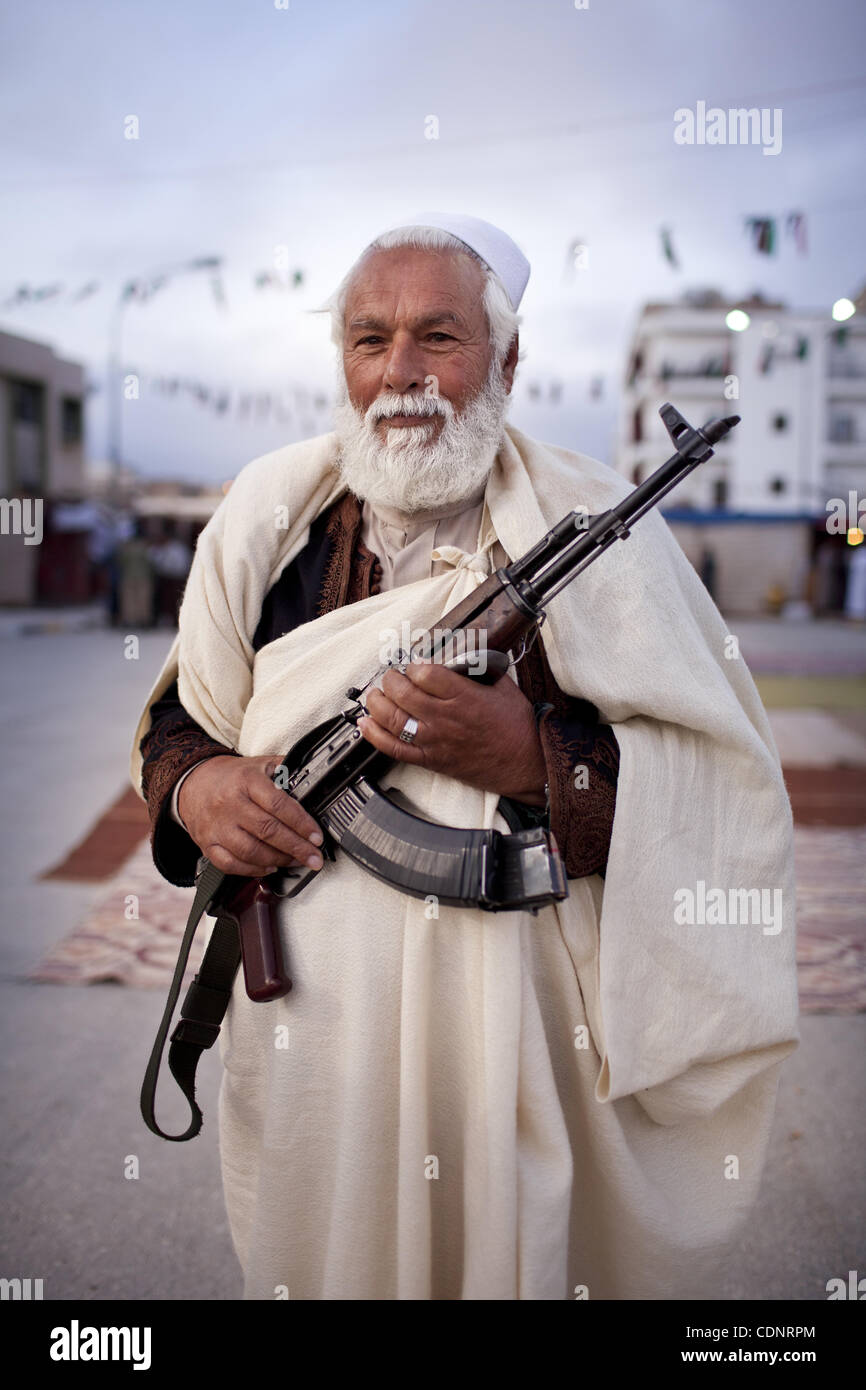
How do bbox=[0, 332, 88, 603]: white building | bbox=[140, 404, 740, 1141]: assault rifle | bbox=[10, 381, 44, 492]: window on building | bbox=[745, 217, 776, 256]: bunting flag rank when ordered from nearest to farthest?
bbox=[140, 404, 740, 1141]: assault rifle
bbox=[745, 217, 776, 256]: bunting flag
bbox=[0, 332, 88, 603]: white building
bbox=[10, 381, 44, 492]: window on building

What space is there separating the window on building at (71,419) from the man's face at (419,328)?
31757mm

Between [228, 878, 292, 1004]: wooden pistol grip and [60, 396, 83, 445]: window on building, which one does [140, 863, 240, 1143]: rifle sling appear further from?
[60, 396, 83, 445]: window on building

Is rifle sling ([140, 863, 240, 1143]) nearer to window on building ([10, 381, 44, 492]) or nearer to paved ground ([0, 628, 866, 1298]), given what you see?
paved ground ([0, 628, 866, 1298])

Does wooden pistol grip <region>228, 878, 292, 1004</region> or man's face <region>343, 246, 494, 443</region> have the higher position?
man's face <region>343, 246, 494, 443</region>

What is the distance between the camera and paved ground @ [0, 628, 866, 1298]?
8.22 feet

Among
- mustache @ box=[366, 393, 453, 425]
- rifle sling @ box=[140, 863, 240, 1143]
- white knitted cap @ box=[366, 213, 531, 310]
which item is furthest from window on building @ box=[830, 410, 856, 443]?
rifle sling @ box=[140, 863, 240, 1143]

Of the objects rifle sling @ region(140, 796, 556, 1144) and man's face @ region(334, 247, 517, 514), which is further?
rifle sling @ region(140, 796, 556, 1144)

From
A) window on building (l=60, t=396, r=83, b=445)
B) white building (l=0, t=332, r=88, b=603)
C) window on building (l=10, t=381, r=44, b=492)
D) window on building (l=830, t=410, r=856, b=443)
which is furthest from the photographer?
window on building (l=830, t=410, r=856, b=443)

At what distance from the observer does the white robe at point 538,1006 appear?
1.71 meters

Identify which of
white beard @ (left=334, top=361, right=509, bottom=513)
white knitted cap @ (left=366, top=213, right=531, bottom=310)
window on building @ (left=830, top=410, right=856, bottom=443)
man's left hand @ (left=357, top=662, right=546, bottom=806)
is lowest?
man's left hand @ (left=357, top=662, right=546, bottom=806)

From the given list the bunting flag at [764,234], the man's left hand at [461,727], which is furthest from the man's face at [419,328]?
the bunting flag at [764,234]

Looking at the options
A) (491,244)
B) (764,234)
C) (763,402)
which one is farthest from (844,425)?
(491,244)

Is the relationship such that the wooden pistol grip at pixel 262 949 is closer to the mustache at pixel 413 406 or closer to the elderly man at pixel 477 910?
the elderly man at pixel 477 910

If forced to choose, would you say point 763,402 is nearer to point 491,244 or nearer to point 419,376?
point 491,244
